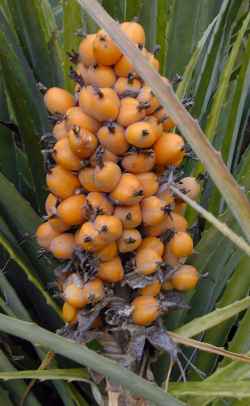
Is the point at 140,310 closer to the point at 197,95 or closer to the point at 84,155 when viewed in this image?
the point at 84,155

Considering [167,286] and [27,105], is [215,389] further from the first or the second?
[27,105]

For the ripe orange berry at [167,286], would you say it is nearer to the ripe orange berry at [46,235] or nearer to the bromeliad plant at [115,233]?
the bromeliad plant at [115,233]

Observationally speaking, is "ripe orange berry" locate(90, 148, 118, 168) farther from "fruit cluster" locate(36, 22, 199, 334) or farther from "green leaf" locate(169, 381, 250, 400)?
"green leaf" locate(169, 381, 250, 400)

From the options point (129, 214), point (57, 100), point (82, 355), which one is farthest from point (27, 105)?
point (82, 355)

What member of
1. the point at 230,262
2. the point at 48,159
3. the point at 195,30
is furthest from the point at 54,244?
the point at 195,30

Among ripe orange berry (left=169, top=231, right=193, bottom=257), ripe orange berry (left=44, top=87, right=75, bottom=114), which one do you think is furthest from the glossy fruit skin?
ripe orange berry (left=44, top=87, right=75, bottom=114)
